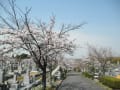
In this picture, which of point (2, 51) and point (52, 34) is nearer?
point (2, 51)

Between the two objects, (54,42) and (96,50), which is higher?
(96,50)

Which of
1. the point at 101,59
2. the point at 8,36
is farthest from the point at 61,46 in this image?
the point at 101,59

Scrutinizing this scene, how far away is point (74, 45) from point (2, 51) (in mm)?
5254

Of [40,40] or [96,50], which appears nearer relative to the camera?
[40,40]

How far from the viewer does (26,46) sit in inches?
705

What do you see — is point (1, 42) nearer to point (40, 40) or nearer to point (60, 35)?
point (40, 40)

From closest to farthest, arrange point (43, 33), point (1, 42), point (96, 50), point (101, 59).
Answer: point (1, 42), point (43, 33), point (101, 59), point (96, 50)

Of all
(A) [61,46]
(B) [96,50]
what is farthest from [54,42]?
(B) [96,50]

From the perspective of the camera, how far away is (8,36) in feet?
58.3

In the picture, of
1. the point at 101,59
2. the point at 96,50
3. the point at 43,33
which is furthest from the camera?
the point at 96,50

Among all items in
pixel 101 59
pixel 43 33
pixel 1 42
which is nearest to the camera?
pixel 1 42

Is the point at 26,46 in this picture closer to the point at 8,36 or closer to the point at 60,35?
the point at 8,36

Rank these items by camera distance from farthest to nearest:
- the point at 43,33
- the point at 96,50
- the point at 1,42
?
the point at 96,50 → the point at 43,33 → the point at 1,42

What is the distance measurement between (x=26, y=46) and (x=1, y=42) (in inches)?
68.1
